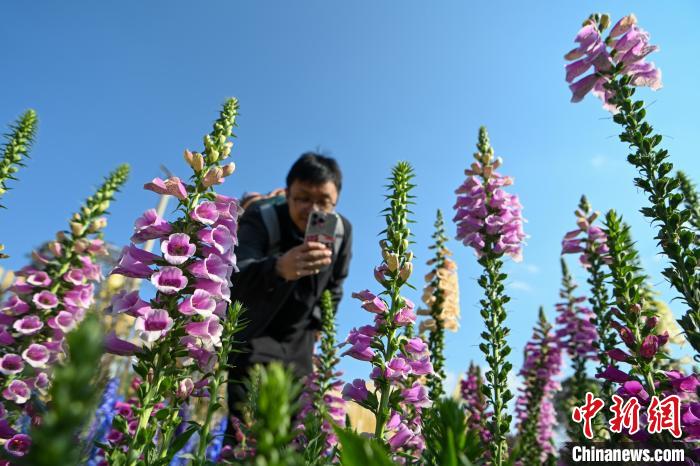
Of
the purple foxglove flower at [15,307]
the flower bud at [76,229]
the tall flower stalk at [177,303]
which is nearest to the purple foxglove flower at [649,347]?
the tall flower stalk at [177,303]

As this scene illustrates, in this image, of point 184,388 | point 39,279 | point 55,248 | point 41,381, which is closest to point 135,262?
point 184,388

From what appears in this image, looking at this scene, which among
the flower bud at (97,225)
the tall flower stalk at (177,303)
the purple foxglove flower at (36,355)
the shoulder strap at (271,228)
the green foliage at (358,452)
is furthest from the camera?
the shoulder strap at (271,228)

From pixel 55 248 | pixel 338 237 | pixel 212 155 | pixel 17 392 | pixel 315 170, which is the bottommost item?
pixel 17 392

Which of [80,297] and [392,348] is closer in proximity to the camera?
[392,348]

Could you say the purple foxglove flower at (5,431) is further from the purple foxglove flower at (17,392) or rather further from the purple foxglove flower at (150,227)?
the purple foxglove flower at (150,227)

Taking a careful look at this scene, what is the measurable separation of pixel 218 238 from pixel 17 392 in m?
2.16

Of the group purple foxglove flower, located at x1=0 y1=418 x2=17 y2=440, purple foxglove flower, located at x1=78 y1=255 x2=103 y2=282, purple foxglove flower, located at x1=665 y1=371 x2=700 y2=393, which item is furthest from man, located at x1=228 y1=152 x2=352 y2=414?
purple foxglove flower, located at x1=665 y1=371 x2=700 y2=393

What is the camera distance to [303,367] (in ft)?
19.0

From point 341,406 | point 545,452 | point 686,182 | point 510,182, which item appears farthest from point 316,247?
point 545,452

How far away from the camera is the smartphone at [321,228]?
183 inches

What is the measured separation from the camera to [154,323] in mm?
1814

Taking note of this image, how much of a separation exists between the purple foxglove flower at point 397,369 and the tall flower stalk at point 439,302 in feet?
5.68

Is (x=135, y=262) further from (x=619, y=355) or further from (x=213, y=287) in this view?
(x=619, y=355)

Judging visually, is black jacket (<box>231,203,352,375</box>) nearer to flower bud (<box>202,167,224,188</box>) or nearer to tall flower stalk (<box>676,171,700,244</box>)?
flower bud (<box>202,167,224,188</box>)
